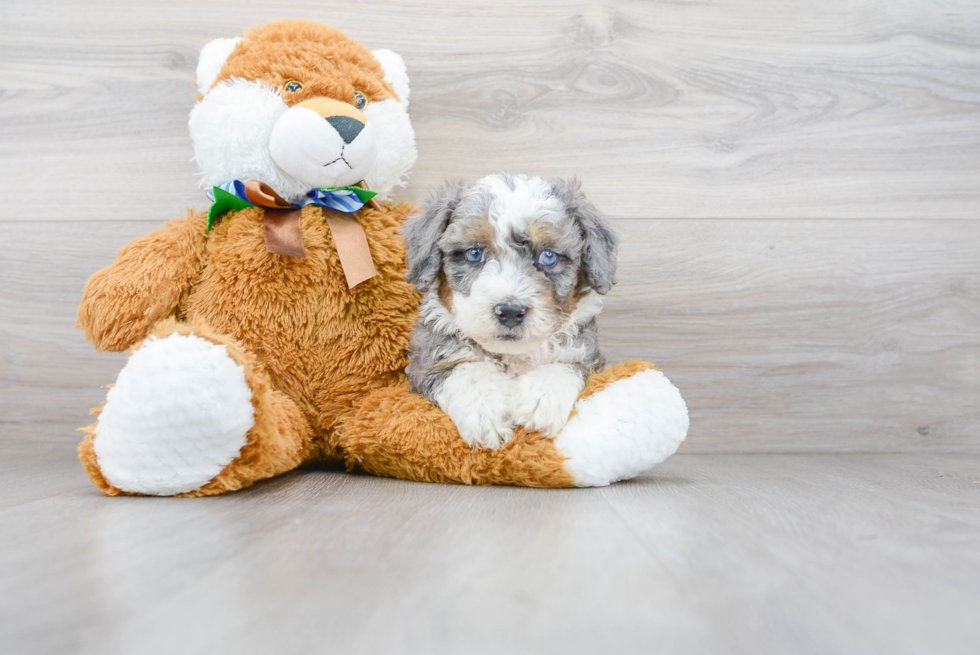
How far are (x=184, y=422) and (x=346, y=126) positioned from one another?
0.65 metres

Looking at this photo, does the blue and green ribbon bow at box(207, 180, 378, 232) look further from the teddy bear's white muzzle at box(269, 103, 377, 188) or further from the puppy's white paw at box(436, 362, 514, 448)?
the puppy's white paw at box(436, 362, 514, 448)

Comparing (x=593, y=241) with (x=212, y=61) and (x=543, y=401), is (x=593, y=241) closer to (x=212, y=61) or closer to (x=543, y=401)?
(x=543, y=401)

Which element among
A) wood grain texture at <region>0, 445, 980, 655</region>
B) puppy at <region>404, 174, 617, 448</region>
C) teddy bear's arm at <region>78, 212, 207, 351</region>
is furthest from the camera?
teddy bear's arm at <region>78, 212, 207, 351</region>

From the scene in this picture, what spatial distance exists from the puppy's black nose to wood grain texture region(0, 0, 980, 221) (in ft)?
2.33

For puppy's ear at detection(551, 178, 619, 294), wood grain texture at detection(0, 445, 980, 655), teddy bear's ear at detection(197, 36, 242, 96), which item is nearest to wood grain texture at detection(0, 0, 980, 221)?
teddy bear's ear at detection(197, 36, 242, 96)

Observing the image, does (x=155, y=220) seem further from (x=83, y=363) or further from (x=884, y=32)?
(x=884, y=32)

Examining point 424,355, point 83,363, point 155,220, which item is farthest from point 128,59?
point 424,355

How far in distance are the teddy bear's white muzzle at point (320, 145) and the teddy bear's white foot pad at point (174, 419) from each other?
1.38ft

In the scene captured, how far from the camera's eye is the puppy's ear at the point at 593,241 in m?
Result: 1.26

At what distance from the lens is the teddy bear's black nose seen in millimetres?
1340

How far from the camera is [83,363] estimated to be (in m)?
1.72

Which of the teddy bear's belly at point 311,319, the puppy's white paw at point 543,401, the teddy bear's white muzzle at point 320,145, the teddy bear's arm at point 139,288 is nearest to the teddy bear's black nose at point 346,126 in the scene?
the teddy bear's white muzzle at point 320,145

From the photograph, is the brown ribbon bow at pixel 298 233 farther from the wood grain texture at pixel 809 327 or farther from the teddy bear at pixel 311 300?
the wood grain texture at pixel 809 327

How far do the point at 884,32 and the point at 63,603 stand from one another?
2165 millimetres
